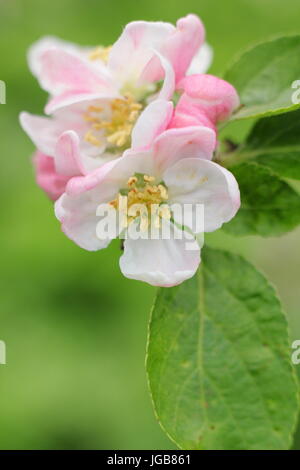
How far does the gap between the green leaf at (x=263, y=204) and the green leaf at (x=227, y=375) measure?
182mm

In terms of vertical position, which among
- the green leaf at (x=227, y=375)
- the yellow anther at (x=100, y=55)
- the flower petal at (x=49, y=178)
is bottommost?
the green leaf at (x=227, y=375)

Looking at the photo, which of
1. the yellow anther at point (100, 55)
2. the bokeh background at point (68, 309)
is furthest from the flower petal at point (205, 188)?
the bokeh background at point (68, 309)

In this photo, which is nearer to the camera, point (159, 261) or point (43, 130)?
point (159, 261)

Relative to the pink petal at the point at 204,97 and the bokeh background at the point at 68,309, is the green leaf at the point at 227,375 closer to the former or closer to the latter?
the pink petal at the point at 204,97

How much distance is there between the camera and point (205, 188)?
6.81 feet

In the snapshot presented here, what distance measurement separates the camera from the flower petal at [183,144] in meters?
1.88

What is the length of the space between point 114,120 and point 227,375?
3.01 ft

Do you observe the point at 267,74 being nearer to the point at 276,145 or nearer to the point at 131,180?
the point at 276,145

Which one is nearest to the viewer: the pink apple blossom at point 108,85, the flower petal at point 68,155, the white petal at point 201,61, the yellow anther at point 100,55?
the flower petal at point 68,155

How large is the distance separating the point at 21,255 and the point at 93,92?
2.74m

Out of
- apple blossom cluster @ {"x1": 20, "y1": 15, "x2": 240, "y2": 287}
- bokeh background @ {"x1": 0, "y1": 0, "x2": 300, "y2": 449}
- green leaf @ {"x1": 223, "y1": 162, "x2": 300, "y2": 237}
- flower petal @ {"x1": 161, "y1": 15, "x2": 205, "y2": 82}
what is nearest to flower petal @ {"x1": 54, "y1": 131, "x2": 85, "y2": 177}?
apple blossom cluster @ {"x1": 20, "y1": 15, "x2": 240, "y2": 287}

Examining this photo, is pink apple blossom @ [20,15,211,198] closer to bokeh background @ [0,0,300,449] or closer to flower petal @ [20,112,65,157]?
flower petal @ [20,112,65,157]

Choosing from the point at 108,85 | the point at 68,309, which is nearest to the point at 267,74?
the point at 108,85

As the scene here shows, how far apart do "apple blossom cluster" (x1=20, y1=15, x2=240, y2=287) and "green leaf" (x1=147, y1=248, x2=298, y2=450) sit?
265 millimetres
